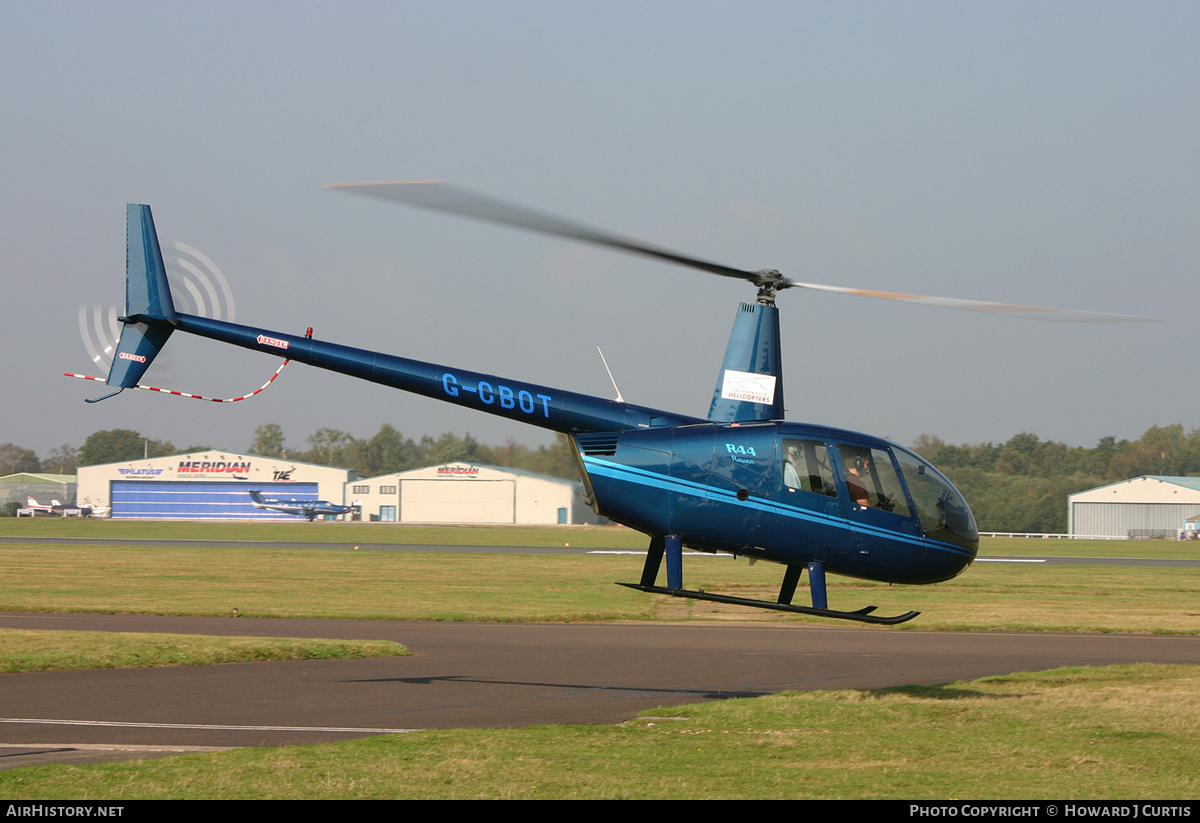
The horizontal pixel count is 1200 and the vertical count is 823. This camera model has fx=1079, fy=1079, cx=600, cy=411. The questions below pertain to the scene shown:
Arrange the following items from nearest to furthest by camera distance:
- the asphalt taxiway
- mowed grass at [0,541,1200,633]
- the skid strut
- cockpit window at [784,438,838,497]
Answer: the asphalt taxiway, the skid strut, cockpit window at [784,438,838,497], mowed grass at [0,541,1200,633]

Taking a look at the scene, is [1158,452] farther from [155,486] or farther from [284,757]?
[284,757]

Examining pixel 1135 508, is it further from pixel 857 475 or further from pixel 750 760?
pixel 750 760

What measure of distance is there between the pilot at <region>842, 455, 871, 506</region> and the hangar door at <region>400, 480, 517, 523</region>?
98.3 m

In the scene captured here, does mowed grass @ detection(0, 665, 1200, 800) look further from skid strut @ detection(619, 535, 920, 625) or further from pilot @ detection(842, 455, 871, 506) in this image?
pilot @ detection(842, 455, 871, 506)

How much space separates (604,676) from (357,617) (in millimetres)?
11633

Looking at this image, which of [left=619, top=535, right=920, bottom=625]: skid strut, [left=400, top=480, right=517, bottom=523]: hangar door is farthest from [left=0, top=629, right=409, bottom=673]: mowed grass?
[left=400, top=480, right=517, bottom=523]: hangar door

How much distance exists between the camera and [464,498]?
114 meters

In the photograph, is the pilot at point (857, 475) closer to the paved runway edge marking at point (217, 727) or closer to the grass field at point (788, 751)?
the grass field at point (788, 751)

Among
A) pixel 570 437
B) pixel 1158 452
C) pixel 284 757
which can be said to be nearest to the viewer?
pixel 284 757

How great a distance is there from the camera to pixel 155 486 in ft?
409

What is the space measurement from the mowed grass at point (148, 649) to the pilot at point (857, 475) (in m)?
10.2

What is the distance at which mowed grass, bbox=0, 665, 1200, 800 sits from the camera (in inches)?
377

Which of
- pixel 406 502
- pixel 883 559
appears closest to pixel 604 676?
pixel 883 559
